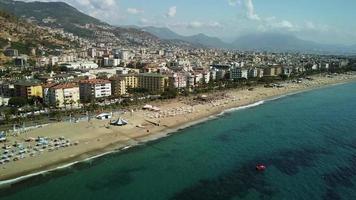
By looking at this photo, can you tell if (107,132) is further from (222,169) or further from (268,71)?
(268,71)

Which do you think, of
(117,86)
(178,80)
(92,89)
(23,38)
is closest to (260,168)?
(92,89)

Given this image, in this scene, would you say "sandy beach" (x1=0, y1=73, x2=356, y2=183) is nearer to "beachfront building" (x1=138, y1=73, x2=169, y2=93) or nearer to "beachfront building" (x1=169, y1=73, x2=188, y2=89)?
"beachfront building" (x1=138, y1=73, x2=169, y2=93)

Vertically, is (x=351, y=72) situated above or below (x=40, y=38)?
below

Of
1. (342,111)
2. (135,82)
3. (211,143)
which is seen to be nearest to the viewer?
(211,143)

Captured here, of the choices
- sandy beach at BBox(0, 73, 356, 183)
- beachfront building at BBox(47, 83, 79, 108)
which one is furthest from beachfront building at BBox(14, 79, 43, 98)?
sandy beach at BBox(0, 73, 356, 183)

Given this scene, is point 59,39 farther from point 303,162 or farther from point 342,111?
point 303,162

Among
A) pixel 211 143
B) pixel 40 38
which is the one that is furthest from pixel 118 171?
pixel 40 38

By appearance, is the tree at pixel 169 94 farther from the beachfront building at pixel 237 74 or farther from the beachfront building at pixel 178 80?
→ the beachfront building at pixel 237 74
